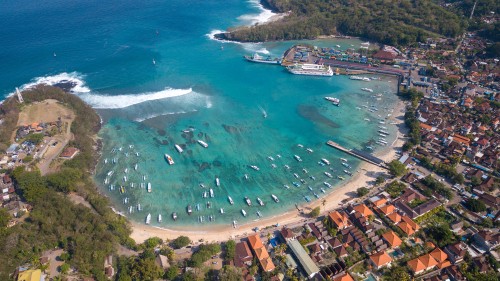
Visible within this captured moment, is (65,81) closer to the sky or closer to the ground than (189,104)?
closer to the sky

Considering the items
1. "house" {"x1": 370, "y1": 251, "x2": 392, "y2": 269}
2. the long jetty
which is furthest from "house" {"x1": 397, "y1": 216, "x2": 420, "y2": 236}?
the long jetty

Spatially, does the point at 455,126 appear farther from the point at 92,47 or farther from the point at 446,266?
the point at 92,47

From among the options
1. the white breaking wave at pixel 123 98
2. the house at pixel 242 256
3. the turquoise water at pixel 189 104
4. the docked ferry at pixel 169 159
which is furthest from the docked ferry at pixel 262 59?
the house at pixel 242 256

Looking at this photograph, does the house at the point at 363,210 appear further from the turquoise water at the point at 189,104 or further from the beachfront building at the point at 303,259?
the beachfront building at the point at 303,259

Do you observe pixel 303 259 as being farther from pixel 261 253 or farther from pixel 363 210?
pixel 363 210

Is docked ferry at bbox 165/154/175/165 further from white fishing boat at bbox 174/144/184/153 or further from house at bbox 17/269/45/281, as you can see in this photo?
house at bbox 17/269/45/281

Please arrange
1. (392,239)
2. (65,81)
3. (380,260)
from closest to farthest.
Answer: (380,260), (392,239), (65,81)

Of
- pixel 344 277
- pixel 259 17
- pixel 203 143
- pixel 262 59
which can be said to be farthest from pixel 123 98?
pixel 259 17

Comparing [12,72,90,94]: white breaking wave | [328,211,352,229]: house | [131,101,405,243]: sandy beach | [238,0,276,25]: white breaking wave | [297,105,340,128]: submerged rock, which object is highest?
[238,0,276,25]: white breaking wave
